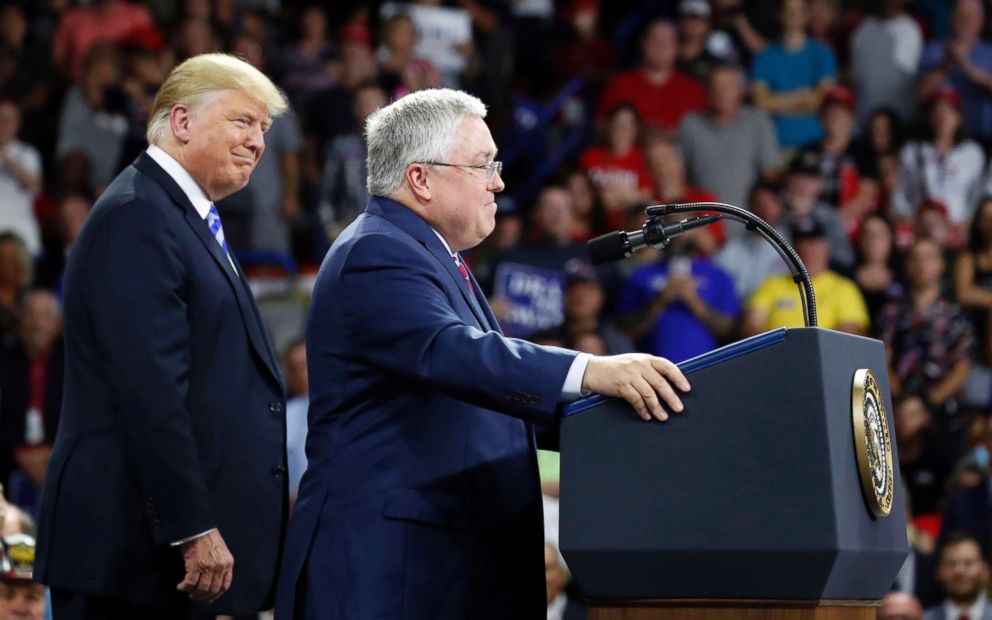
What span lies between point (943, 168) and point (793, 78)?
110 centimetres

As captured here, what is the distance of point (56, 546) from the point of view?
2809 millimetres

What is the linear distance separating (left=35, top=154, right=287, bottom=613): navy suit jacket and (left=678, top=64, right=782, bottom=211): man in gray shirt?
5663 mm

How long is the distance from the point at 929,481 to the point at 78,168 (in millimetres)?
4247

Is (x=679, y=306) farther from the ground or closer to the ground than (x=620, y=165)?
closer to the ground

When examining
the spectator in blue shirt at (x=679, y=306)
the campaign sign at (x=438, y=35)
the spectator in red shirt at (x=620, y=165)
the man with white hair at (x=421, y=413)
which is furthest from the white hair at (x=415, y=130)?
the campaign sign at (x=438, y=35)

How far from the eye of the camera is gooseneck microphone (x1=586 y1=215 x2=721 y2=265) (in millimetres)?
2520

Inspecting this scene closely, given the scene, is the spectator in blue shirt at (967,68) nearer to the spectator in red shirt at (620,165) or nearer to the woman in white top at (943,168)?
the woman in white top at (943,168)

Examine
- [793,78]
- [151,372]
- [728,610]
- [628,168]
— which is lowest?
[728,610]

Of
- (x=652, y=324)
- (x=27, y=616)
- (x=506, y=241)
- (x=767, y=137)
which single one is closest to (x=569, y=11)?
(x=767, y=137)

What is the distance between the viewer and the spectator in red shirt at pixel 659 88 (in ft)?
29.3

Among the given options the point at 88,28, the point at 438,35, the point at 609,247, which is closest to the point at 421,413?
the point at 609,247

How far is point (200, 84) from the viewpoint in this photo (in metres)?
3.01

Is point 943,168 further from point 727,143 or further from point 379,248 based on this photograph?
point 379,248

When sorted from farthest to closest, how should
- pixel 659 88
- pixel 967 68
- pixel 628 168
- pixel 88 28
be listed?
pixel 967 68 < pixel 659 88 < pixel 88 28 < pixel 628 168
